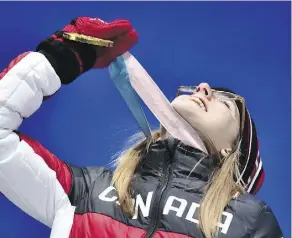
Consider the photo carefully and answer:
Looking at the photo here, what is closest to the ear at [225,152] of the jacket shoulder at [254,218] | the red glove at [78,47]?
the jacket shoulder at [254,218]

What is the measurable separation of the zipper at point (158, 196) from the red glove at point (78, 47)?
0.25m

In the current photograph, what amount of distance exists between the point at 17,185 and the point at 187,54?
754 millimetres

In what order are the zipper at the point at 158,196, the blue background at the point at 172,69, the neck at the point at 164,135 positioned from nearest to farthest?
1. the zipper at the point at 158,196
2. the neck at the point at 164,135
3. the blue background at the point at 172,69

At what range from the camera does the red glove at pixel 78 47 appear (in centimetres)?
94

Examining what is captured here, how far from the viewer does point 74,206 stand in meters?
1.05

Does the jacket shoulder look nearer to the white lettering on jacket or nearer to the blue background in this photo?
the white lettering on jacket

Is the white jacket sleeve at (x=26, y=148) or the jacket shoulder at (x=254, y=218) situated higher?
the white jacket sleeve at (x=26, y=148)

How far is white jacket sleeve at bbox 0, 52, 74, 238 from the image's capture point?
0.90m

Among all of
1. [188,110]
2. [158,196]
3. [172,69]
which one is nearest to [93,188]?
[158,196]

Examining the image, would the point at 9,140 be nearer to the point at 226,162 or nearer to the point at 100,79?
the point at 226,162

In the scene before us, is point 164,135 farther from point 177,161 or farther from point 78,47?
point 78,47

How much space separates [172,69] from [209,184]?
54 centimetres

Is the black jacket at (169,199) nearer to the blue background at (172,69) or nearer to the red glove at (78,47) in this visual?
the red glove at (78,47)

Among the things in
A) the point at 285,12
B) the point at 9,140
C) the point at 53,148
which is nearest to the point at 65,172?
the point at 9,140
